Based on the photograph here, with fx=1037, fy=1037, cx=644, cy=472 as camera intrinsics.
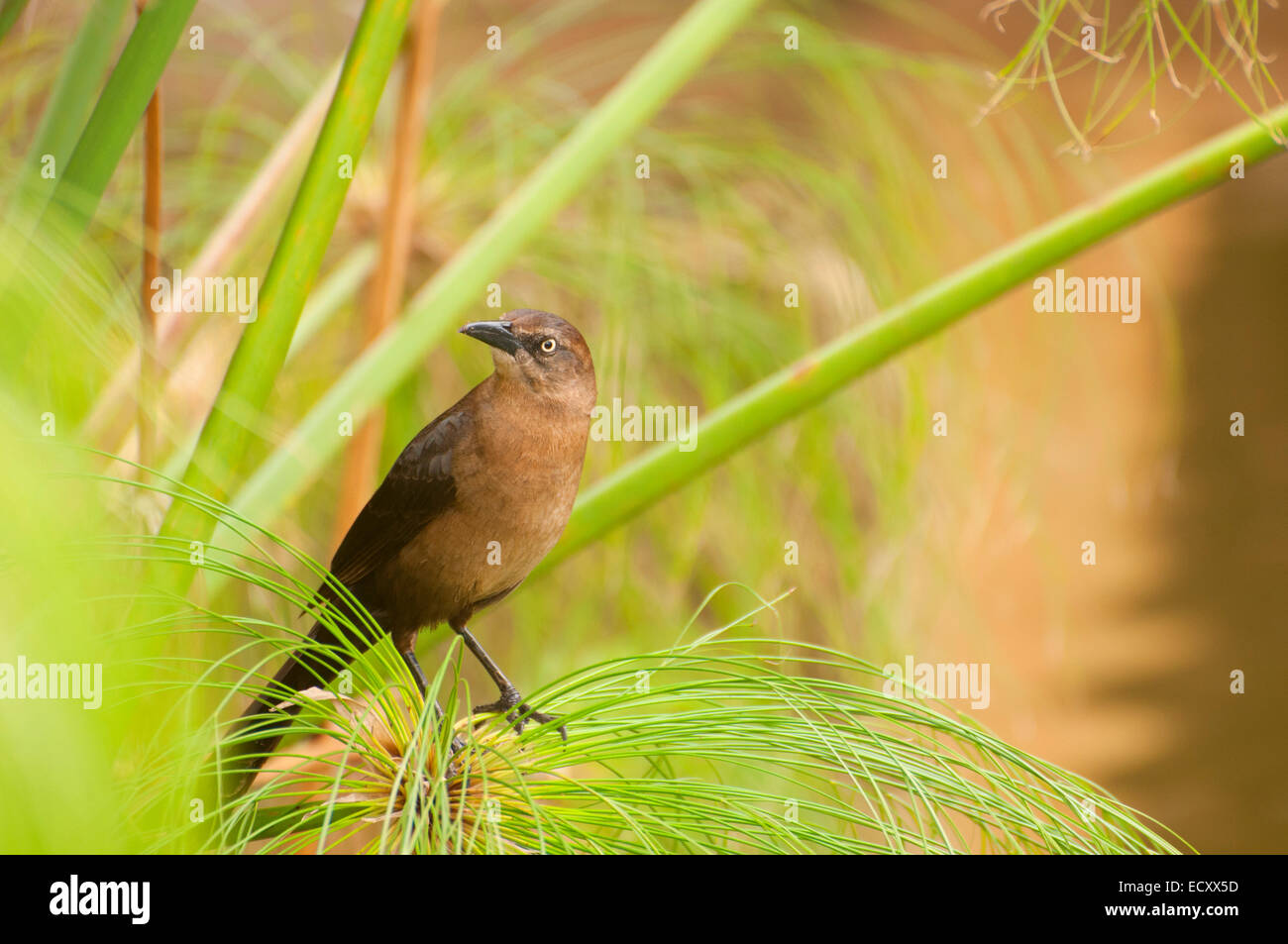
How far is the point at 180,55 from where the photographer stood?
123cm

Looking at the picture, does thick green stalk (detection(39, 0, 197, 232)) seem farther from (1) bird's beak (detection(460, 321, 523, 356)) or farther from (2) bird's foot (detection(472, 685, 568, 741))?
(2) bird's foot (detection(472, 685, 568, 741))

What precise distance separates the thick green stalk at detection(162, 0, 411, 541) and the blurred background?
2.3 inches

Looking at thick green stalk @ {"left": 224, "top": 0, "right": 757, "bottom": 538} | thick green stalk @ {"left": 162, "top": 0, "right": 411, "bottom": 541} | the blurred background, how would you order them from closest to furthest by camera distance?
thick green stalk @ {"left": 162, "top": 0, "right": 411, "bottom": 541} → thick green stalk @ {"left": 224, "top": 0, "right": 757, "bottom": 538} → the blurred background

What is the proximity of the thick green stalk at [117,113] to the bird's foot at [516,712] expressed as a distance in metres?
0.35

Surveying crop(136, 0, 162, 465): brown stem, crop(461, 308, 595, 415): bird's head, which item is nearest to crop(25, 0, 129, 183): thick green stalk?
crop(136, 0, 162, 465): brown stem

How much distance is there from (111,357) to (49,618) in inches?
9.6

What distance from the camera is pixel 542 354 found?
2.07 feet

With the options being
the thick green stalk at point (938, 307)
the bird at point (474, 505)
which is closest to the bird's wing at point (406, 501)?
the bird at point (474, 505)

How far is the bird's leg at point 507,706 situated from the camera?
0.58 meters

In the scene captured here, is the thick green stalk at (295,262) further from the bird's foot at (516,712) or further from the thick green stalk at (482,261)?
the bird's foot at (516,712)

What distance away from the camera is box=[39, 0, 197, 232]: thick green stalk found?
21.3 inches

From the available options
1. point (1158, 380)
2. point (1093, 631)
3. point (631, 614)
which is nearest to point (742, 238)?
point (631, 614)

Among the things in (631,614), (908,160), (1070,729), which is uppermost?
(908,160)
